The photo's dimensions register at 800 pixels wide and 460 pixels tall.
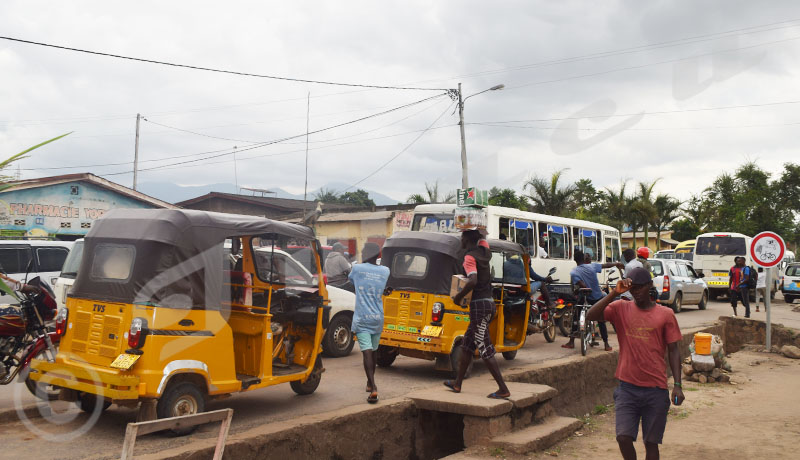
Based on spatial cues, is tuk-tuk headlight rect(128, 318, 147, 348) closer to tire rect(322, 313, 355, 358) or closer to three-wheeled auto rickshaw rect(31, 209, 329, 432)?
three-wheeled auto rickshaw rect(31, 209, 329, 432)

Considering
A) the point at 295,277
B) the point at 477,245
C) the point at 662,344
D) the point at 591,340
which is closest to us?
the point at 662,344

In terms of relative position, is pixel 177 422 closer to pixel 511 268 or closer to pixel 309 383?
pixel 309 383

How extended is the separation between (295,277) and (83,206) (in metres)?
13.2

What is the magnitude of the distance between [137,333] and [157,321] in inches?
7.6

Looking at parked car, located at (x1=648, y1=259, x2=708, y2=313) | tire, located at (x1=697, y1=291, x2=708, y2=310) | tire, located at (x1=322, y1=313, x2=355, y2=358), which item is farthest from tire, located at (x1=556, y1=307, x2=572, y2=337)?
tire, located at (x1=697, y1=291, x2=708, y2=310)

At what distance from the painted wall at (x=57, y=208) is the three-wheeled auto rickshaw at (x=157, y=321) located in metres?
13.7

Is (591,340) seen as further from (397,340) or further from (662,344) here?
(662,344)

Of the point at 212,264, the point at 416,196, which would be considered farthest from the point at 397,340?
the point at 416,196

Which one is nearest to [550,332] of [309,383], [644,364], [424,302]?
[424,302]

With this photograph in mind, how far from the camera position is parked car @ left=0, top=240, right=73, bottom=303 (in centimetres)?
1166

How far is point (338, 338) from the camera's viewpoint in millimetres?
11023

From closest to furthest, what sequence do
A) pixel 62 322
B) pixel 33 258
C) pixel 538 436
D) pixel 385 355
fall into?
pixel 62 322 → pixel 538 436 → pixel 385 355 → pixel 33 258

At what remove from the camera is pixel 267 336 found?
6977 millimetres

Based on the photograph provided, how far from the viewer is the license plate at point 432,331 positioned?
8.88 m
